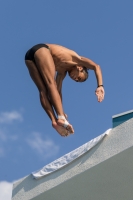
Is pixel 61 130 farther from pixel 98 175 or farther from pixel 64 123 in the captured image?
pixel 98 175

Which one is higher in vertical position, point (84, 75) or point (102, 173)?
point (84, 75)

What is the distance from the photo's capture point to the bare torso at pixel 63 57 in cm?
677

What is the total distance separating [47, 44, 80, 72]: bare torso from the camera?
22.2ft

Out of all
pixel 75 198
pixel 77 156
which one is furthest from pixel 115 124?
pixel 75 198

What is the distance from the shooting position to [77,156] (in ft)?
30.0

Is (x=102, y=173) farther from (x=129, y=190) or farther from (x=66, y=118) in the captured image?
(x=66, y=118)

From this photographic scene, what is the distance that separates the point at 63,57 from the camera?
680 cm

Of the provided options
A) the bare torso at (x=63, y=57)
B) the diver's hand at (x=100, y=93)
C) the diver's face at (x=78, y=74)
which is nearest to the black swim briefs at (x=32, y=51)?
the bare torso at (x=63, y=57)

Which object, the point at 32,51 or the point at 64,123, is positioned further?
the point at 32,51

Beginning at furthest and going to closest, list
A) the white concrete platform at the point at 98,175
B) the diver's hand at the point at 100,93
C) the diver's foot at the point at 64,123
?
the white concrete platform at the point at 98,175 < the diver's hand at the point at 100,93 < the diver's foot at the point at 64,123

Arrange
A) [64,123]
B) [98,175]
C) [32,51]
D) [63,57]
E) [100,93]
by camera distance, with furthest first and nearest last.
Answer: [98,175] < [63,57] < [32,51] < [100,93] < [64,123]

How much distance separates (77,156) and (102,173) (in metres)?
0.65

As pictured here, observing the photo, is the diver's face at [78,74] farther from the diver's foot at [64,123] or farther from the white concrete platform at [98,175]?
the white concrete platform at [98,175]

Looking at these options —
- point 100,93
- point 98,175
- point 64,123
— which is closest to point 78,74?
point 100,93
